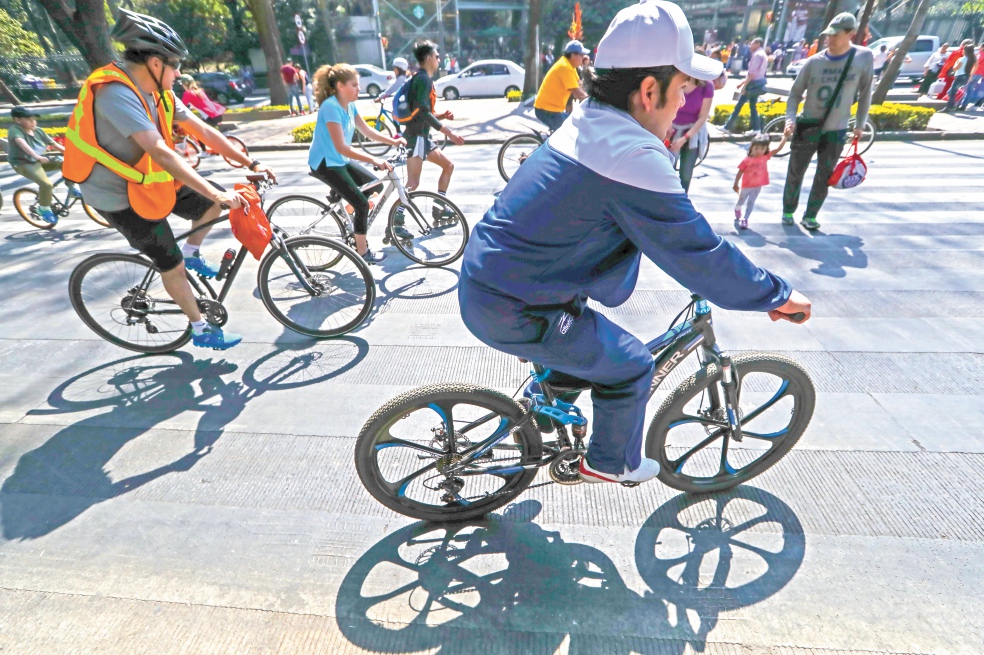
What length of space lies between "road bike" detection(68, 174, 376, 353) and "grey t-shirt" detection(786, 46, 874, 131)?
4927 millimetres

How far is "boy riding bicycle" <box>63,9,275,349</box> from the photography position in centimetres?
308

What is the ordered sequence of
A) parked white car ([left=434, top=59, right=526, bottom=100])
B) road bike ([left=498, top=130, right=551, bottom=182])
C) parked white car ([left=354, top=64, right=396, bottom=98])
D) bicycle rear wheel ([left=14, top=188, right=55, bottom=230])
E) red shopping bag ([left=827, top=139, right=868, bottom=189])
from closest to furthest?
red shopping bag ([left=827, top=139, right=868, bottom=189]) < bicycle rear wheel ([left=14, top=188, right=55, bottom=230]) < road bike ([left=498, top=130, right=551, bottom=182]) < parked white car ([left=434, top=59, right=526, bottom=100]) < parked white car ([left=354, top=64, right=396, bottom=98])

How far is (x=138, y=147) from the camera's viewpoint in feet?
10.8

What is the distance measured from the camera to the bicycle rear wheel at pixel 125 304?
388 centimetres

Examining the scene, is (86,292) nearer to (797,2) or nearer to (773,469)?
(773,469)

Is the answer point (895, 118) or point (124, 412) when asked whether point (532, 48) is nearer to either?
point (895, 118)

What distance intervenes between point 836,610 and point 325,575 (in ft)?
6.83

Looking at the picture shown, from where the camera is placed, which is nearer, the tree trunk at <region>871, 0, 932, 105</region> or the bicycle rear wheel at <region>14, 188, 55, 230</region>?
the bicycle rear wheel at <region>14, 188, 55, 230</region>

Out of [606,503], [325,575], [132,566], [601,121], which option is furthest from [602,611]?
[132,566]

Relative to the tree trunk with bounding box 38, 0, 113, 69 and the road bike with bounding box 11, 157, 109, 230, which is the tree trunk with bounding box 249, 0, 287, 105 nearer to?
the tree trunk with bounding box 38, 0, 113, 69

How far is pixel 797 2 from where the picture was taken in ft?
130

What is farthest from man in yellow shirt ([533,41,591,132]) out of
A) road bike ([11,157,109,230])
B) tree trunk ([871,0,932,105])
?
tree trunk ([871,0,932,105])

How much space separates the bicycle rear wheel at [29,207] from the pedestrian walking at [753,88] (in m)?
12.4

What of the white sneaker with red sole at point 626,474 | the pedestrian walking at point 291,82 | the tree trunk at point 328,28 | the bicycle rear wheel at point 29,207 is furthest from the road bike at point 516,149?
the tree trunk at point 328,28
